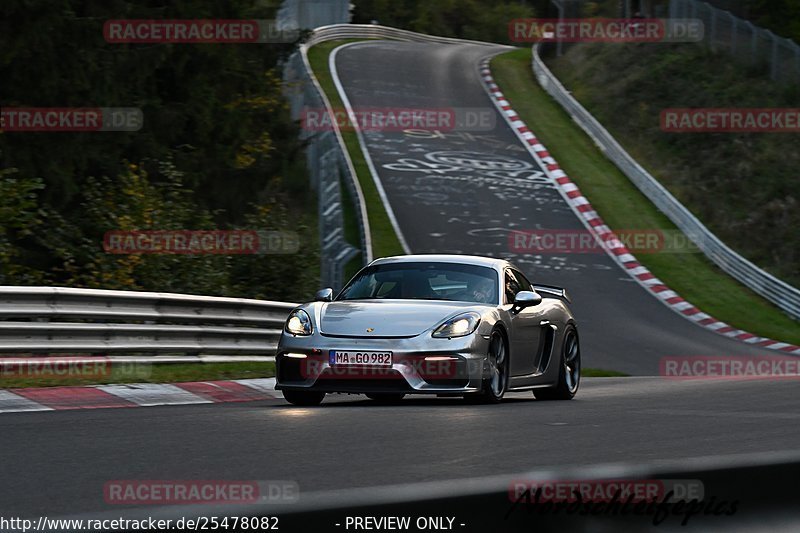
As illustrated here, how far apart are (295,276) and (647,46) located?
30452mm

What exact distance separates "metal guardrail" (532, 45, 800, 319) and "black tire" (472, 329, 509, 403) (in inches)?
738

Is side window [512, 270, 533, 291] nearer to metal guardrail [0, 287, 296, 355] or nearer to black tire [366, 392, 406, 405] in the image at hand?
black tire [366, 392, 406, 405]

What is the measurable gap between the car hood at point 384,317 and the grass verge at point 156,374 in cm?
226

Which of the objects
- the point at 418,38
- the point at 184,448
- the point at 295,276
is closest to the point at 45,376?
the point at 184,448

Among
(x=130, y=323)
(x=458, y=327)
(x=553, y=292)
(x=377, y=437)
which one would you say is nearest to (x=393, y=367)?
(x=458, y=327)

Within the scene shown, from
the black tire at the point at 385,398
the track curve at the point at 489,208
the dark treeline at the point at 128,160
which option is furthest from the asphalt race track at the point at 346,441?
the track curve at the point at 489,208

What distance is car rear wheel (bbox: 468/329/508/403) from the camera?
11.4 meters

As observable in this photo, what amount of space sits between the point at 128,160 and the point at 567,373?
12346 mm

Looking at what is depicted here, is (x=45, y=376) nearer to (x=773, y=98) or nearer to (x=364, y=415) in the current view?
(x=364, y=415)

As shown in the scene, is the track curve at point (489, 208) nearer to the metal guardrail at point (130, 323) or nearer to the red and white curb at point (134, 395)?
the metal guardrail at point (130, 323)

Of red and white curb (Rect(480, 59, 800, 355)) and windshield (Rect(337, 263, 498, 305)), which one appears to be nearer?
windshield (Rect(337, 263, 498, 305))

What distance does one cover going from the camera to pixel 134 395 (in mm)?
11633

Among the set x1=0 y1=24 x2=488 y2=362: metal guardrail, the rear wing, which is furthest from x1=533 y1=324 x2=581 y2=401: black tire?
x1=0 y1=24 x2=488 y2=362: metal guardrail

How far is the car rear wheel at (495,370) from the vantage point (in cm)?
1138
